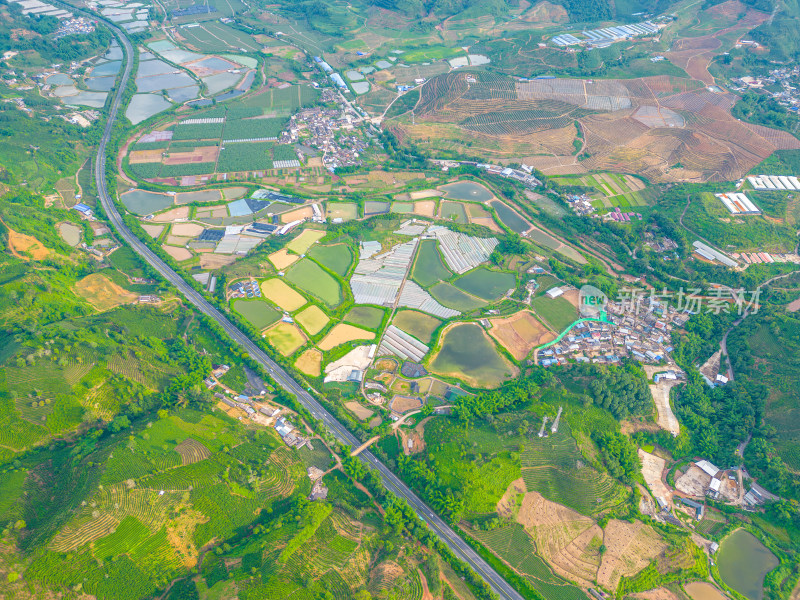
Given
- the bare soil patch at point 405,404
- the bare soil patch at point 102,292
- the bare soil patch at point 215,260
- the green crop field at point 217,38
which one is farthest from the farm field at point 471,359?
the green crop field at point 217,38

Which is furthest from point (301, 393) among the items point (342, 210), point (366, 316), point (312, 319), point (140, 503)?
point (342, 210)

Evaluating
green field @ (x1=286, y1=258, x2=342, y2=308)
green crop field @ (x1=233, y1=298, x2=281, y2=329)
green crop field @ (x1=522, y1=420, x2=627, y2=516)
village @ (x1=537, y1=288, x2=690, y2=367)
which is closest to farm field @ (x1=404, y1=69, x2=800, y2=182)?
village @ (x1=537, y1=288, x2=690, y2=367)

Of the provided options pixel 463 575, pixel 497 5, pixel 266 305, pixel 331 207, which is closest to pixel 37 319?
pixel 266 305

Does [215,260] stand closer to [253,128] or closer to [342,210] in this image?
[342,210]

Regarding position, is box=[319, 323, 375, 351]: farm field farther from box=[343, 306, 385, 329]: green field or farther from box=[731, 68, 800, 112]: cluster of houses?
box=[731, 68, 800, 112]: cluster of houses

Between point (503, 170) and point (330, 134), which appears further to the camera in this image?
point (330, 134)

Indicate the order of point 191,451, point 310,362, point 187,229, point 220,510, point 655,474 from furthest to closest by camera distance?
point 187,229, point 310,362, point 655,474, point 191,451, point 220,510

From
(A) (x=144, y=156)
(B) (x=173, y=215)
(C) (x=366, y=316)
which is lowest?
(C) (x=366, y=316)
